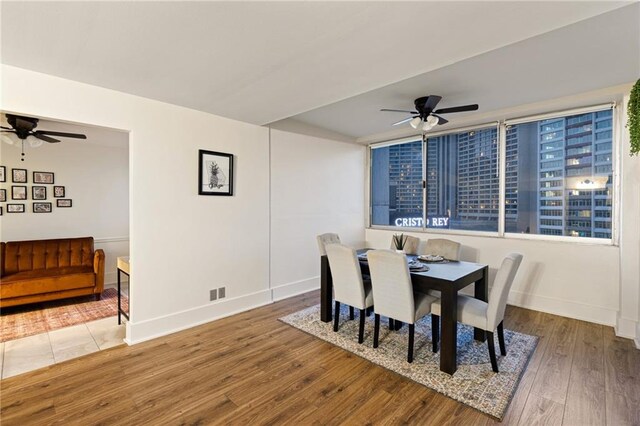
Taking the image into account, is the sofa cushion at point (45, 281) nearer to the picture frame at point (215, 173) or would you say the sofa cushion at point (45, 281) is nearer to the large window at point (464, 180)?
the picture frame at point (215, 173)

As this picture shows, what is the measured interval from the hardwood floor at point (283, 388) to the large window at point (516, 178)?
153 cm

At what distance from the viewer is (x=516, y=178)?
415cm

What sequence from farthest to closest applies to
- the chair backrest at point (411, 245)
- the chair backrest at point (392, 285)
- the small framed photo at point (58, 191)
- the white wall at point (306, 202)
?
the small framed photo at point (58, 191) < the white wall at point (306, 202) < the chair backrest at point (411, 245) < the chair backrest at point (392, 285)

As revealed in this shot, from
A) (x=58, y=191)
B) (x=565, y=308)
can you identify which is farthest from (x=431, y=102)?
(x=58, y=191)

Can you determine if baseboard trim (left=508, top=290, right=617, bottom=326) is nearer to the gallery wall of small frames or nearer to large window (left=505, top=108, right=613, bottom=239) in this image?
large window (left=505, top=108, right=613, bottom=239)

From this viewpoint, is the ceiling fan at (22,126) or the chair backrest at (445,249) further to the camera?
the chair backrest at (445,249)

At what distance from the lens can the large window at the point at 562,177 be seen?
354 cm

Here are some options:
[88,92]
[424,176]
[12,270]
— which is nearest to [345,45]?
[88,92]

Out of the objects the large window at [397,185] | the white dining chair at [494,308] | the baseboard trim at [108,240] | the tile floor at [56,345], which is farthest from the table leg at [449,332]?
the baseboard trim at [108,240]

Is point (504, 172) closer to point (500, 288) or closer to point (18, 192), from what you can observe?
point (500, 288)

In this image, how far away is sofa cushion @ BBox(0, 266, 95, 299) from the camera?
377cm

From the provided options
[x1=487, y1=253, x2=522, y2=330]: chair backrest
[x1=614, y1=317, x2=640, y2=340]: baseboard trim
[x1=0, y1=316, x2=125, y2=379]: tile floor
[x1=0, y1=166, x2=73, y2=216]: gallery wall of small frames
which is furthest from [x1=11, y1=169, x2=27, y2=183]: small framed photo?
[x1=614, y1=317, x2=640, y2=340]: baseboard trim

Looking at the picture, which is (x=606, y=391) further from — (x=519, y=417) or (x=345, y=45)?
(x=345, y=45)

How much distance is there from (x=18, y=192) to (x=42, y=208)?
14.1 inches
